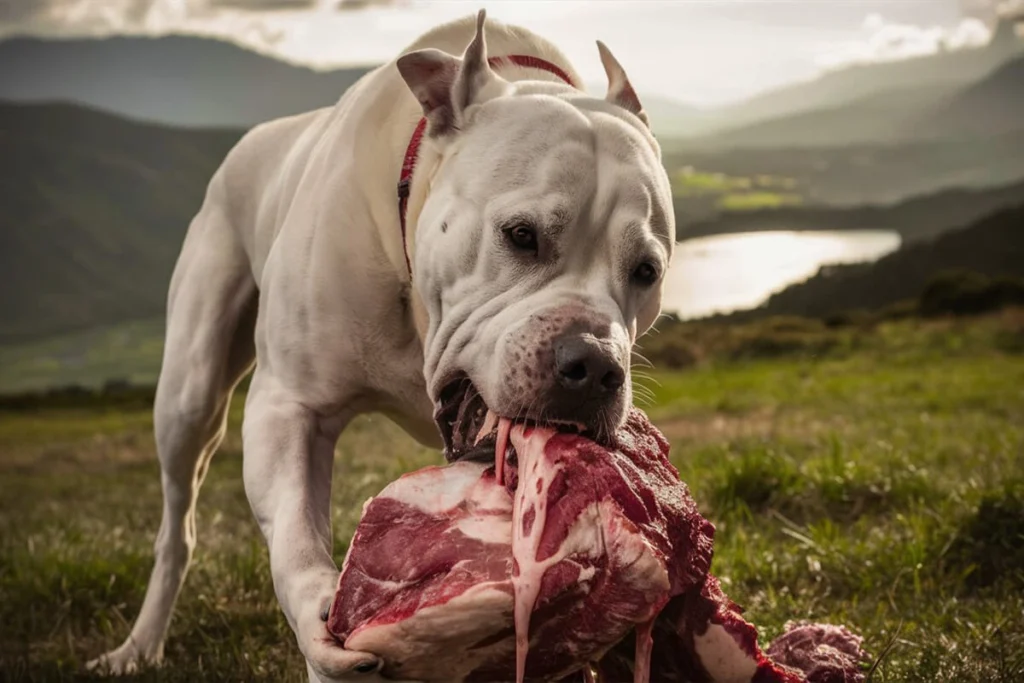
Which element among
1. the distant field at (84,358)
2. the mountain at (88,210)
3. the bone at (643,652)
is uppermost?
the bone at (643,652)

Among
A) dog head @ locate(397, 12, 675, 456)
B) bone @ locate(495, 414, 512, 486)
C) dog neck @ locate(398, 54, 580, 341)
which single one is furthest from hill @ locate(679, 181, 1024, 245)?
bone @ locate(495, 414, 512, 486)

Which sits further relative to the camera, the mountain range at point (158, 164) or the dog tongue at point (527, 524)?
the mountain range at point (158, 164)

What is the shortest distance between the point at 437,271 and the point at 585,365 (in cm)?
61

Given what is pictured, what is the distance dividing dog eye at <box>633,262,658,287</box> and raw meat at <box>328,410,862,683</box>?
18.5 inches

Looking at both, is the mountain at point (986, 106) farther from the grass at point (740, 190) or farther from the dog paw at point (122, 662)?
the dog paw at point (122, 662)

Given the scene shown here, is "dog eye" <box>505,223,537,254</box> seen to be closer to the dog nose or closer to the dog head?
the dog head

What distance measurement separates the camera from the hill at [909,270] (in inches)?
532

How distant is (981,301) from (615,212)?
10.9 meters

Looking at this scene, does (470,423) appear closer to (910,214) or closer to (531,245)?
(531,245)

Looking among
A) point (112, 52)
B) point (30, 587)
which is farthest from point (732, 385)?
point (112, 52)

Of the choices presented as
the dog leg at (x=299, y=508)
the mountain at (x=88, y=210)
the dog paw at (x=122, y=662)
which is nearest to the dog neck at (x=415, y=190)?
the dog leg at (x=299, y=508)

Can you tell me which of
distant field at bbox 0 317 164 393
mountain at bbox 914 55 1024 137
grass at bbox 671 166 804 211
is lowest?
distant field at bbox 0 317 164 393

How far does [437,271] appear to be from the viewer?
2814mm

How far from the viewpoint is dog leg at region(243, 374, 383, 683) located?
2.26 metres
